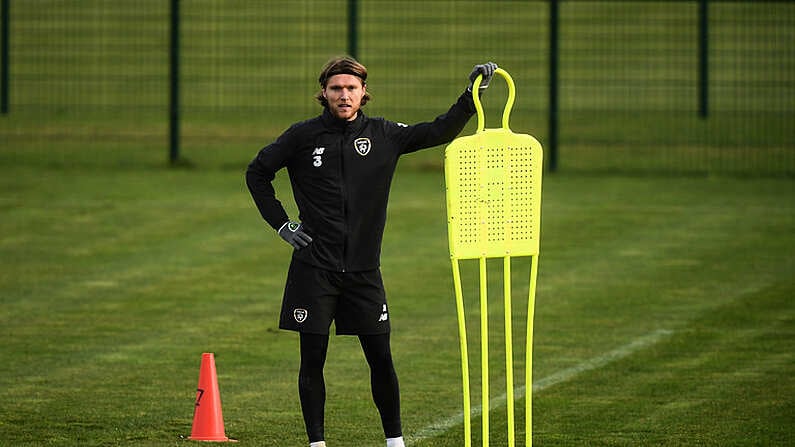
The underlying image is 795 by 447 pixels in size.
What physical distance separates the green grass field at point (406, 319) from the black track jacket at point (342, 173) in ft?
4.21

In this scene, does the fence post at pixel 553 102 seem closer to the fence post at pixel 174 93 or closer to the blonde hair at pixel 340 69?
the fence post at pixel 174 93

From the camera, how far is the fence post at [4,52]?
2309 cm

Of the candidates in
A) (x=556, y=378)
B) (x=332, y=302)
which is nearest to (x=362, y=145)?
(x=332, y=302)

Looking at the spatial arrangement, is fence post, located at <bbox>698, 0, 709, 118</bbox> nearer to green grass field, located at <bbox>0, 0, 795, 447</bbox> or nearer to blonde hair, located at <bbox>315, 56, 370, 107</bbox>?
green grass field, located at <bbox>0, 0, 795, 447</bbox>

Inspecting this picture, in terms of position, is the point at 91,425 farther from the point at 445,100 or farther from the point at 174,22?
the point at 445,100

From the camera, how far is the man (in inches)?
304

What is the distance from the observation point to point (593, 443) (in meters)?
8.45

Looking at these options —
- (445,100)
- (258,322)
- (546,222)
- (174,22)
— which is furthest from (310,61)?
(258,322)

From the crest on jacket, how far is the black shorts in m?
0.58

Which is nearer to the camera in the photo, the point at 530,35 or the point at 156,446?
the point at 156,446

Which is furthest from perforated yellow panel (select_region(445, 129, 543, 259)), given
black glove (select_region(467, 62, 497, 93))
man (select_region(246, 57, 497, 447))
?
man (select_region(246, 57, 497, 447))

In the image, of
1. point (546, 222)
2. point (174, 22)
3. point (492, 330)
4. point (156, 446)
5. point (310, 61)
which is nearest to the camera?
point (156, 446)

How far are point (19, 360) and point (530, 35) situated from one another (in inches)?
617

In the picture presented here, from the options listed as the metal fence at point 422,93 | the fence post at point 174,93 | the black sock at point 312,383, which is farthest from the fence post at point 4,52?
the black sock at point 312,383
